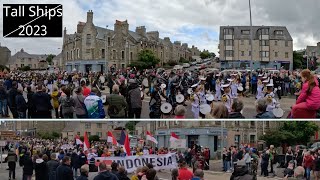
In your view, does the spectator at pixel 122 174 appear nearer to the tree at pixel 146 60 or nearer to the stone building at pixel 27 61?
the tree at pixel 146 60

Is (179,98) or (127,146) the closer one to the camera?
(127,146)

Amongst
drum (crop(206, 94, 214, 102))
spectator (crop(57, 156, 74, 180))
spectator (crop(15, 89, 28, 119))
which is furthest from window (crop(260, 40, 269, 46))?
spectator (crop(15, 89, 28, 119))

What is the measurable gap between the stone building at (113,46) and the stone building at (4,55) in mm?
584

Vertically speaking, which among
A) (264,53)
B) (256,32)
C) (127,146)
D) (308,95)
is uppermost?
(256,32)

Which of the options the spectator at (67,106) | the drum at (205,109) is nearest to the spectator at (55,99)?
the spectator at (67,106)

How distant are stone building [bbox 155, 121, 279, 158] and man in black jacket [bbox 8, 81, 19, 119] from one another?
1.63 metres

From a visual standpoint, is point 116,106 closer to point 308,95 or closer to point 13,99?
point 13,99

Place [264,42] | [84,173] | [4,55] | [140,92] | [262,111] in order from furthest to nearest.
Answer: [140,92], [264,42], [4,55], [84,173], [262,111]

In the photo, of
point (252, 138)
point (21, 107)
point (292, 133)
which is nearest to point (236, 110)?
point (252, 138)

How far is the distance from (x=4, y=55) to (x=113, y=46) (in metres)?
1.19

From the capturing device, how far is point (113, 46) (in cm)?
559

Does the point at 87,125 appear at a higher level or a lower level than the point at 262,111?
lower

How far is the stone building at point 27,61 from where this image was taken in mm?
5492

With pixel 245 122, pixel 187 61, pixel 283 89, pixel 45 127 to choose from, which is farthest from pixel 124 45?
pixel 283 89
